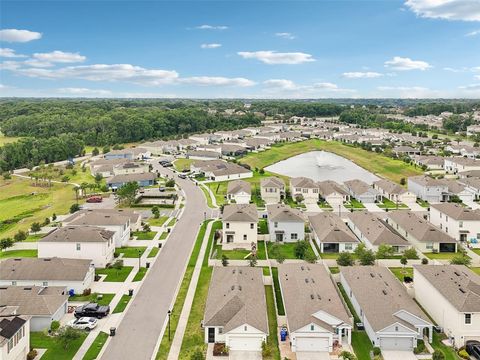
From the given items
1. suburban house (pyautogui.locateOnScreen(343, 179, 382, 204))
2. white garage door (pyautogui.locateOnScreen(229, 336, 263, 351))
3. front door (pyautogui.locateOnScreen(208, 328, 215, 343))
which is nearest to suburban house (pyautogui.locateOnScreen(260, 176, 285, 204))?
suburban house (pyautogui.locateOnScreen(343, 179, 382, 204))

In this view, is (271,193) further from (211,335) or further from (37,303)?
(37,303)

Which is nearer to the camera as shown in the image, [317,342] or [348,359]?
[348,359]

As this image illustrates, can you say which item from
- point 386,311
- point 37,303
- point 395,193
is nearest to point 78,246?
point 37,303

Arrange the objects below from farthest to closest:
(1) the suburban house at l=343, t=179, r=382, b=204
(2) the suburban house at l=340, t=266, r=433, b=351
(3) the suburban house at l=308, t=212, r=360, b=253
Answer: (1) the suburban house at l=343, t=179, r=382, b=204, (3) the suburban house at l=308, t=212, r=360, b=253, (2) the suburban house at l=340, t=266, r=433, b=351

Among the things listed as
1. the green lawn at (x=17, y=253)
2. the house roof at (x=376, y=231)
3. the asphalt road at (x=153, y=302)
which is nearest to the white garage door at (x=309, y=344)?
the asphalt road at (x=153, y=302)

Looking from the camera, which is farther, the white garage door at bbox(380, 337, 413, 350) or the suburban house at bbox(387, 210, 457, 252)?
the suburban house at bbox(387, 210, 457, 252)

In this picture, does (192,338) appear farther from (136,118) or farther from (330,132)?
(330,132)

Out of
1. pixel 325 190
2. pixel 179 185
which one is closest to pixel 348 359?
pixel 325 190

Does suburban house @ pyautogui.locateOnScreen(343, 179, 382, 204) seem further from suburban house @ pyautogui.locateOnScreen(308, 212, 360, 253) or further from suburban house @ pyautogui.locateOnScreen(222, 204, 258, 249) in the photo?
suburban house @ pyautogui.locateOnScreen(222, 204, 258, 249)
